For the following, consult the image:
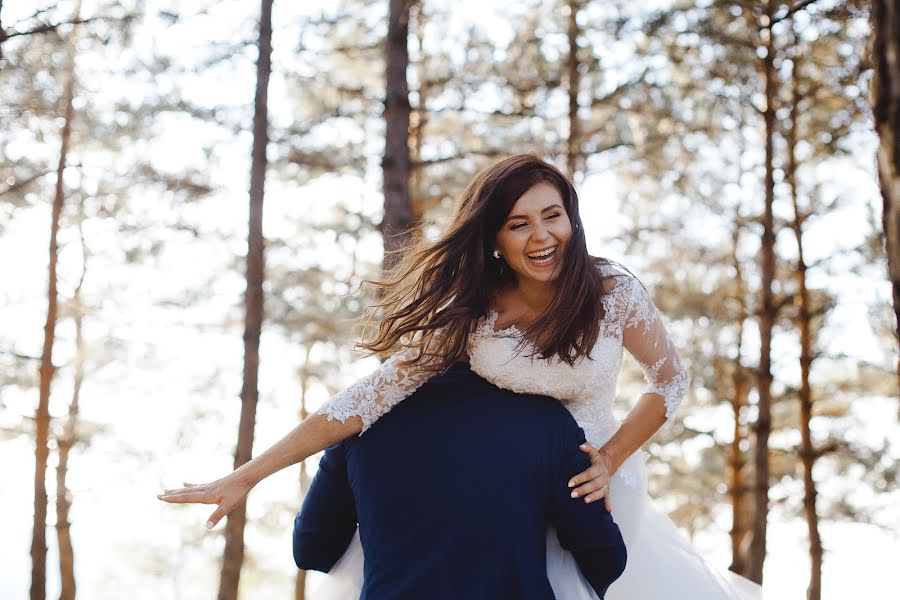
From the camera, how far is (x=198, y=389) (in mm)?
16484

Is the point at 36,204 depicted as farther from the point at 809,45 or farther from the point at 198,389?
the point at 809,45

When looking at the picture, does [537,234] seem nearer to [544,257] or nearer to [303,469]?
[544,257]

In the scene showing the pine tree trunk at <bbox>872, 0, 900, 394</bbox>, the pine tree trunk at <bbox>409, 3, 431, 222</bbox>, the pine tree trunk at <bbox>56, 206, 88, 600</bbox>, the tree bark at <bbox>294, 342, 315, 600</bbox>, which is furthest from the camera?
the tree bark at <bbox>294, 342, 315, 600</bbox>

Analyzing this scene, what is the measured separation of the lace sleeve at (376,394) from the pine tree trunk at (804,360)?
969 centimetres

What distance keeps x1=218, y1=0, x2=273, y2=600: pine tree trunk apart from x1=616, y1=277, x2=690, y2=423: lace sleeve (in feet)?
22.9

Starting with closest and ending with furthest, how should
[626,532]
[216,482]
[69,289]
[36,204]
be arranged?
[216,482], [626,532], [36,204], [69,289]

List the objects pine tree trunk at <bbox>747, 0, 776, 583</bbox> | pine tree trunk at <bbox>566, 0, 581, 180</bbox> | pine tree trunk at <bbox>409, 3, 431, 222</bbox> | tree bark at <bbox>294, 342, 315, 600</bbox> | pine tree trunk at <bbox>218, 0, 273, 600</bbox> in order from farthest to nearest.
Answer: tree bark at <bbox>294, 342, 315, 600</bbox> → pine tree trunk at <bbox>409, 3, 431, 222</bbox> → pine tree trunk at <bbox>566, 0, 581, 180</bbox> → pine tree trunk at <bbox>747, 0, 776, 583</bbox> → pine tree trunk at <bbox>218, 0, 273, 600</bbox>

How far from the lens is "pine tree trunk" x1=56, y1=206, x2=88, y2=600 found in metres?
15.5

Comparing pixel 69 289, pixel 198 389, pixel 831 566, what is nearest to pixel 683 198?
pixel 831 566

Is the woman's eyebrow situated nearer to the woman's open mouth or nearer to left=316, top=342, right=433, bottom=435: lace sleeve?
the woman's open mouth

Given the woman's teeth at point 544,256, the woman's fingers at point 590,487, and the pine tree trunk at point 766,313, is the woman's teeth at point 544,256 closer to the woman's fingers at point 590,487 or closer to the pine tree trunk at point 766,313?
the woman's fingers at point 590,487

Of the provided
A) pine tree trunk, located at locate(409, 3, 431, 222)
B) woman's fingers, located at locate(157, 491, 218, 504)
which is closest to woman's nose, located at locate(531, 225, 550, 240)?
woman's fingers, located at locate(157, 491, 218, 504)

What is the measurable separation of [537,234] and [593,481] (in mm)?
899

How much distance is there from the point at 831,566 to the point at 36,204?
41.0 feet
